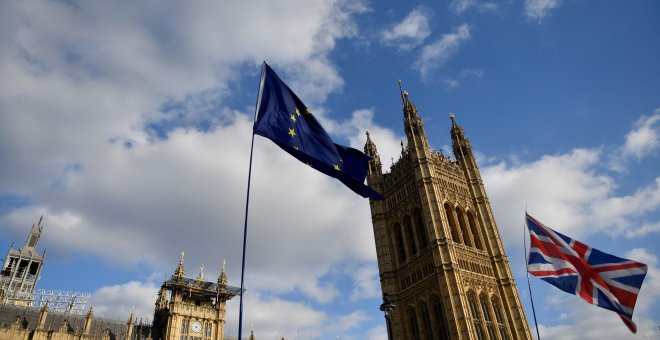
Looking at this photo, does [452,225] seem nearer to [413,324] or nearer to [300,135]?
[413,324]

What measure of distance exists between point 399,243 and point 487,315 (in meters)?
17.0

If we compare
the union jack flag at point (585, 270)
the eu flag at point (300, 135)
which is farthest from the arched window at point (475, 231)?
the eu flag at point (300, 135)

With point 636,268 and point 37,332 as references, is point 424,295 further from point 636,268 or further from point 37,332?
point 37,332

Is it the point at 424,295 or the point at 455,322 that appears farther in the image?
the point at 424,295

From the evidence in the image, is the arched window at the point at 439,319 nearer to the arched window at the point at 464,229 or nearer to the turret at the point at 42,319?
the arched window at the point at 464,229

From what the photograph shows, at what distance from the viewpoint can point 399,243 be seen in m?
68.6

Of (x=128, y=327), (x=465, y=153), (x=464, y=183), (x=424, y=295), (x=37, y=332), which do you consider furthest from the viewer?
(x=465, y=153)

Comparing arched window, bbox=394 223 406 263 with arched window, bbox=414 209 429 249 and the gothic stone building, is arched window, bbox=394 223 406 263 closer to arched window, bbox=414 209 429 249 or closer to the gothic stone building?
arched window, bbox=414 209 429 249

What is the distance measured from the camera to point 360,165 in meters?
21.9

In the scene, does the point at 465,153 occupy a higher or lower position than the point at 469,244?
higher

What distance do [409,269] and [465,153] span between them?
2519cm

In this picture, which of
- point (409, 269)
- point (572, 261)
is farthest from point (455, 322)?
point (572, 261)

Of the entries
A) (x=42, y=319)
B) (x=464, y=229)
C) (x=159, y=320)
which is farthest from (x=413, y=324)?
(x=42, y=319)

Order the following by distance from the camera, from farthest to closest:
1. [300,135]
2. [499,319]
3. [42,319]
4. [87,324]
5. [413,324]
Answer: [413,324] < [499,319] < [87,324] < [42,319] < [300,135]
